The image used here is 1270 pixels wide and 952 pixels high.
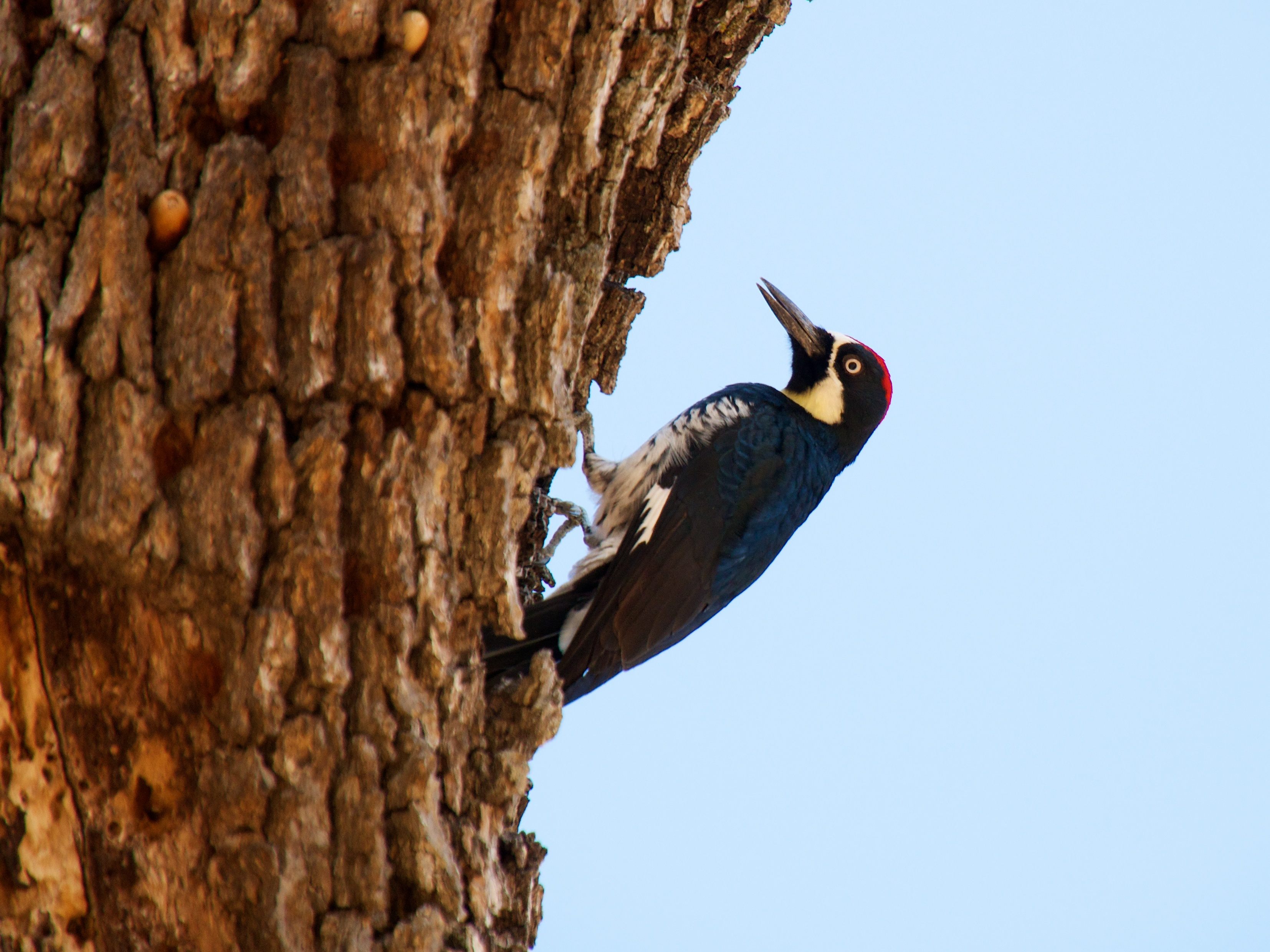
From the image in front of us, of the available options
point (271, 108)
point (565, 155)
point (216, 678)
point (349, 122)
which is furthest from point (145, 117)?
point (216, 678)

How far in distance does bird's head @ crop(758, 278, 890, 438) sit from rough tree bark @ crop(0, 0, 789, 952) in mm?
2583

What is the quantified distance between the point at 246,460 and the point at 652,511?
81.9 inches

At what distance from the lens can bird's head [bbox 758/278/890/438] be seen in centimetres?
424

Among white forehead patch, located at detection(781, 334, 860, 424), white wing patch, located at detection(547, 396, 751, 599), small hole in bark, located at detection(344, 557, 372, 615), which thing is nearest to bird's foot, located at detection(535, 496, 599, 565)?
white wing patch, located at detection(547, 396, 751, 599)

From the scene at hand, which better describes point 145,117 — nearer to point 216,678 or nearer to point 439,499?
point 439,499

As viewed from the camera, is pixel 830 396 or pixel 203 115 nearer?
pixel 203 115

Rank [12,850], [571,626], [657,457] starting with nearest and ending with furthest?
[12,850] → [571,626] → [657,457]

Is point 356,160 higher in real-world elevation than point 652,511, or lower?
lower

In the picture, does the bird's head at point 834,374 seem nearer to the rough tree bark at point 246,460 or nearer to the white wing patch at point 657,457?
the white wing patch at point 657,457

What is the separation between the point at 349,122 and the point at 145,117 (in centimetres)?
27

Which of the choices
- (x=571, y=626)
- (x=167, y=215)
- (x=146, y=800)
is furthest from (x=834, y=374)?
(x=146, y=800)

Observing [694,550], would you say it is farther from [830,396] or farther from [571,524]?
[830,396]

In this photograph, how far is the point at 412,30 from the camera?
1731 millimetres

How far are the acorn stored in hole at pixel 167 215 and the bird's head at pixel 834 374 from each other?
9.58ft
